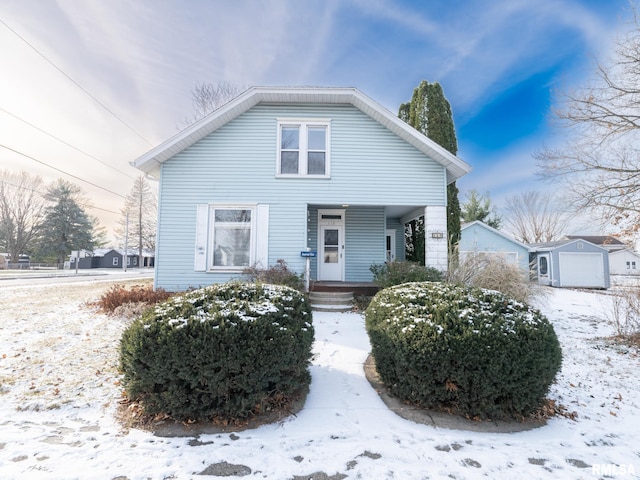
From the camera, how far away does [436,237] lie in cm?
896

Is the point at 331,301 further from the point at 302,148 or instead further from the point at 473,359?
the point at 473,359

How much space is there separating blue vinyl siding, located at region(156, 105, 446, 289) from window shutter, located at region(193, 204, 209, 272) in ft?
0.55

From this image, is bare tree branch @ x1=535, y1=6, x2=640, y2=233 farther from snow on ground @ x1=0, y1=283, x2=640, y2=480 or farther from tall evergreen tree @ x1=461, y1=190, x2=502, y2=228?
tall evergreen tree @ x1=461, y1=190, x2=502, y2=228

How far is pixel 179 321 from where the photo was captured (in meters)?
2.71

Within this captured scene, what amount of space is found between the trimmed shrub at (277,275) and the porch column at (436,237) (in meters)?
4.01

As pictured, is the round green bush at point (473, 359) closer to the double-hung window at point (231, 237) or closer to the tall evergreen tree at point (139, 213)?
the double-hung window at point (231, 237)

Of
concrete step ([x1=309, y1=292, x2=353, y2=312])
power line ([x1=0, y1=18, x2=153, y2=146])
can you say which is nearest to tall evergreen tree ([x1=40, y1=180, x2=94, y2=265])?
power line ([x1=0, y1=18, x2=153, y2=146])

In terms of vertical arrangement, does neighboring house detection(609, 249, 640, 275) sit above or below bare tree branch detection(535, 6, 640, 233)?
below

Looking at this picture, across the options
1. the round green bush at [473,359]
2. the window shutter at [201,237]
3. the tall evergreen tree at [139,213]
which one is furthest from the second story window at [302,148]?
the tall evergreen tree at [139,213]

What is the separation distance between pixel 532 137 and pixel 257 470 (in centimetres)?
1406

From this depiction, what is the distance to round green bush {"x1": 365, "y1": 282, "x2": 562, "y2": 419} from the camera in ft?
8.85

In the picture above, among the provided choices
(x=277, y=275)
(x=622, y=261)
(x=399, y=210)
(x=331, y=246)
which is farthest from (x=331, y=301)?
(x=622, y=261)

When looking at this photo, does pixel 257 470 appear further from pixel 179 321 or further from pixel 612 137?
pixel 612 137

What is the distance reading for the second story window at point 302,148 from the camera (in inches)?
359
